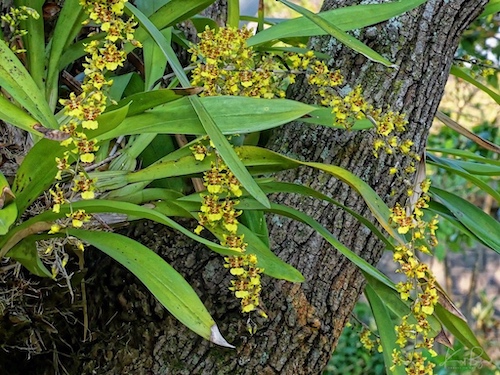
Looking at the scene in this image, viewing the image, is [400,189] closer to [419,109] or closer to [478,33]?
[419,109]

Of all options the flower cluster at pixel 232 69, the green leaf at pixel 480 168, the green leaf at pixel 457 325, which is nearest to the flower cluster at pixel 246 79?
the flower cluster at pixel 232 69

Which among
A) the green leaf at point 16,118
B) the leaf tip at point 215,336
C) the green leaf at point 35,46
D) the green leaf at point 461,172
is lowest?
the leaf tip at point 215,336

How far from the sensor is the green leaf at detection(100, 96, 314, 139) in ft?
1.94

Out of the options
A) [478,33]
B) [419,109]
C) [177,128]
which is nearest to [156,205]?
[177,128]

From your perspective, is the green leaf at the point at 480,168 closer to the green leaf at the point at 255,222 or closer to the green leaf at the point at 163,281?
the green leaf at the point at 255,222

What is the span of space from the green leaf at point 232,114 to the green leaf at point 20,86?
85mm

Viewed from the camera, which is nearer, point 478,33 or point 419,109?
point 419,109

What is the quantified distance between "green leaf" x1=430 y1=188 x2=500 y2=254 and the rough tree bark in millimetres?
114

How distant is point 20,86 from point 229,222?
0.25 metres

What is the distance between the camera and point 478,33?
224cm

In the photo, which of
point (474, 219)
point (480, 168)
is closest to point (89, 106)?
point (474, 219)

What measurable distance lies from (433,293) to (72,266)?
0.46 meters

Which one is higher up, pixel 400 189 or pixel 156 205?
pixel 400 189

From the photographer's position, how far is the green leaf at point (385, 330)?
0.77 m
